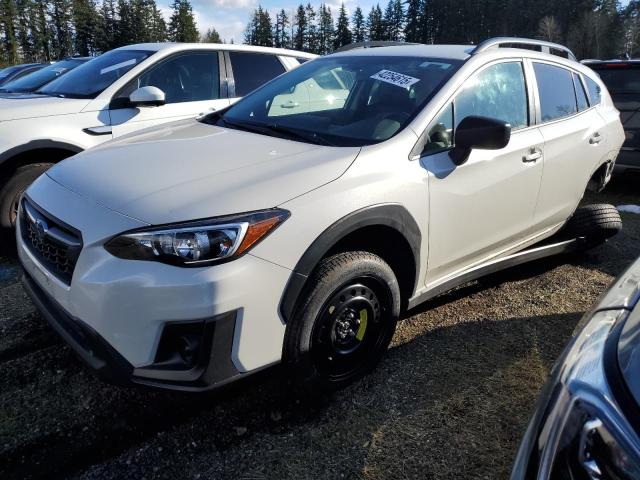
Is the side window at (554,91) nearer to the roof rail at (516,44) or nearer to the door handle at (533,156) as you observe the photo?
the roof rail at (516,44)

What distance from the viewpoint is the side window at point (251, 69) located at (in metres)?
5.54

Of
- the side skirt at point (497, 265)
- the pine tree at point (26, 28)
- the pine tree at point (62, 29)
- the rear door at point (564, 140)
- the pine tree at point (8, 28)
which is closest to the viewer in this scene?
the side skirt at point (497, 265)

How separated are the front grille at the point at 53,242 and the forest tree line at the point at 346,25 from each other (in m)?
52.1

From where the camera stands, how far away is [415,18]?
75.7 m

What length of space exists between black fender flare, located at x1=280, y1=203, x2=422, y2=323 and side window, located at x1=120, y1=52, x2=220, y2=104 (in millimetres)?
3350

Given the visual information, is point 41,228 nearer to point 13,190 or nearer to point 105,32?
point 13,190

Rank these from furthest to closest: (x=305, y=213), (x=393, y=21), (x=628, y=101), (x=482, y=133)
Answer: (x=393, y=21) < (x=628, y=101) < (x=482, y=133) < (x=305, y=213)

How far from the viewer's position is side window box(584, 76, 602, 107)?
427cm

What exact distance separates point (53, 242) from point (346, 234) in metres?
1.29

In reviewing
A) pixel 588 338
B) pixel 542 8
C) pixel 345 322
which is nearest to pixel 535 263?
pixel 345 322

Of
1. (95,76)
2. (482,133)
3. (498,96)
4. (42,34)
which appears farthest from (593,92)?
(42,34)

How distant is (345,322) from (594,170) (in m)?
2.82

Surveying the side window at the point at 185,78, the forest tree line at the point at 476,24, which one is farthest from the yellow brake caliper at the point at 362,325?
the forest tree line at the point at 476,24

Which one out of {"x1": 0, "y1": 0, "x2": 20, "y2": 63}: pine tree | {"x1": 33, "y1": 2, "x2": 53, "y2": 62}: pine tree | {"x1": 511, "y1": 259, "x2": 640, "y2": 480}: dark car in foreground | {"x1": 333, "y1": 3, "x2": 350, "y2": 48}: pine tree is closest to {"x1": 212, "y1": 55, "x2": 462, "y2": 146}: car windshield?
{"x1": 511, "y1": 259, "x2": 640, "y2": 480}: dark car in foreground
